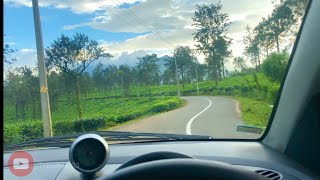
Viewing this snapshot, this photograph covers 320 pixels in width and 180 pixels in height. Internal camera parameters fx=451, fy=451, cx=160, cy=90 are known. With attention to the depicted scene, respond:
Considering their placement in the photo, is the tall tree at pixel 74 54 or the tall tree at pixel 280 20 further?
the tall tree at pixel 280 20

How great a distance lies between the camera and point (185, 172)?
1.61 metres

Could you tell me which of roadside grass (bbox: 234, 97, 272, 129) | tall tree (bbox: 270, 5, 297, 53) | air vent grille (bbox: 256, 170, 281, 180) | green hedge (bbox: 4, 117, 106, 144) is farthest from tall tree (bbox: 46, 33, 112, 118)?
air vent grille (bbox: 256, 170, 281, 180)

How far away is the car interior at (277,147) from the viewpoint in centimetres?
334

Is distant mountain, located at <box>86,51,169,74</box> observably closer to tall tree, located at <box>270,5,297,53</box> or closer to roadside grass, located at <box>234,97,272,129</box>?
roadside grass, located at <box>234,97,272,129</box>

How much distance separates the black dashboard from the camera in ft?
11.3

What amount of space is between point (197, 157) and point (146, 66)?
1122mm

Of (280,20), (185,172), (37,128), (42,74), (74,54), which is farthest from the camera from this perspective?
(280,20)

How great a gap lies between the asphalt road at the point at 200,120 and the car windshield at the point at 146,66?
0.4 inches

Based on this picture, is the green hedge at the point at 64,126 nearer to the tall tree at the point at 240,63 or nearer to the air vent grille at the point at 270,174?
the tall tree at the point at 240,63

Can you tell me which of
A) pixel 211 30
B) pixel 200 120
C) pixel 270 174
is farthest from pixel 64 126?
pixel 270 174

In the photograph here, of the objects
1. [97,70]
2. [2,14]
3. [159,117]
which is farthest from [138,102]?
[2,14]

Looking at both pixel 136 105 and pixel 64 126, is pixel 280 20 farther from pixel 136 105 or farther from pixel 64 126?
pixel 64 126

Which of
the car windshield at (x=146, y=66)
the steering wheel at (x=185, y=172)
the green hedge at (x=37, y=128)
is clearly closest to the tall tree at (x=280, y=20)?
the car windshield at (x=146, y=66)

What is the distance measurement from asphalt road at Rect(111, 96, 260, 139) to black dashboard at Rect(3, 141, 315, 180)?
7.5 inches
